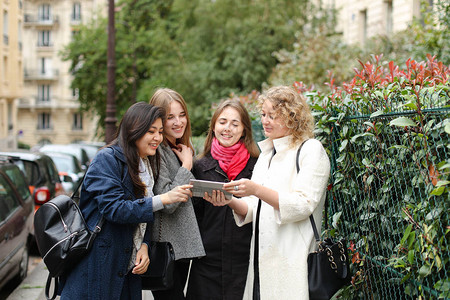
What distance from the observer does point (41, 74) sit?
6412 centimetres

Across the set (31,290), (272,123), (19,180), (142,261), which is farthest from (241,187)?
(19,180)

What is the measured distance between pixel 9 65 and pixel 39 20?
82.8 feet

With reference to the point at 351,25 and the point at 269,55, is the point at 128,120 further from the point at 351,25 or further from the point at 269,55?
the point at 351,25

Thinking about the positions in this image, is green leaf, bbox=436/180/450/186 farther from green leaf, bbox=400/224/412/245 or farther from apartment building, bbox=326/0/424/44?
apartment building, bbox=326/0/424/44

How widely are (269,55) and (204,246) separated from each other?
44.2ft

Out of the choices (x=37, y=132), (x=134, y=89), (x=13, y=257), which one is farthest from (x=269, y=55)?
(x=37, y=132)

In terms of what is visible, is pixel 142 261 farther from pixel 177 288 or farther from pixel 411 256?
pixel 411 256

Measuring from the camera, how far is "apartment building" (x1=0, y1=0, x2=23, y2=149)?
38.6m

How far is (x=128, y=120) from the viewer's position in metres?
3.47

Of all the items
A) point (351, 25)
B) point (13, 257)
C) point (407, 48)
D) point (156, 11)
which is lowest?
point (13, 257)

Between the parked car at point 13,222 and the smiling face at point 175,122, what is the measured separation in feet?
9.97

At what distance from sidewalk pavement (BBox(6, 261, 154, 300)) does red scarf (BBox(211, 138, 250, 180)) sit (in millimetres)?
2908

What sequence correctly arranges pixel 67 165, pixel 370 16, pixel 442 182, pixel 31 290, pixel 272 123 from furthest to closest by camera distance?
pixel 370 16
pixel 67 165
pixel 31 290
pixel 272 123
pixel 442 182

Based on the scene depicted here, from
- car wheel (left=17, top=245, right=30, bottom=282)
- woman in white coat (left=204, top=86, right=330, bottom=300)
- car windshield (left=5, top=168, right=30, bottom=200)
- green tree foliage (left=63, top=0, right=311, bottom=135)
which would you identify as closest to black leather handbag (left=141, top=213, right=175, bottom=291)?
woman in white coat (left=204, top=86, right=330, bottom=300)
